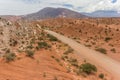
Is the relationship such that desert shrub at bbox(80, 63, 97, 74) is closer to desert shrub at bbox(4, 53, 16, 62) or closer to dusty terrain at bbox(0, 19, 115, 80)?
dusty terrain at bbox(0, 19, 115, 80)

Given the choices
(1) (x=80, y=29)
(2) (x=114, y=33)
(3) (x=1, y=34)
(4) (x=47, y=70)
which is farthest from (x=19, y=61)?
(1) (x=80, y=29)

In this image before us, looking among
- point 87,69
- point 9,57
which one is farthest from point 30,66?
point 87,69

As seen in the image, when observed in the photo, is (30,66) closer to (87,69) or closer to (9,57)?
(9,57)

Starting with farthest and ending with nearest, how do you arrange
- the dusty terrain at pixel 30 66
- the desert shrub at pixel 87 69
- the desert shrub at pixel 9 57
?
the desert shrub at pixel 87 69, the desert shrub at pixel 9 57, the dusty terrain at pixel 30 66

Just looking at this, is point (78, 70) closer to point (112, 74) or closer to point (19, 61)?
point (112, 74)

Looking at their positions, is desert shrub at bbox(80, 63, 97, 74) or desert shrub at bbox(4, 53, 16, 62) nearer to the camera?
desert shrub at bbox(4, 53, 16, 62)

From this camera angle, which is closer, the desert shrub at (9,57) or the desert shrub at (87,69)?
the desert shrub at (9,57)

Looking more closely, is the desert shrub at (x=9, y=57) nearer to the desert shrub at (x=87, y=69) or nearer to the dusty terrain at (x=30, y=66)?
the dusty terrain at (x=30, y=66)

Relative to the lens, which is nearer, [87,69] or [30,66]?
[30,66]

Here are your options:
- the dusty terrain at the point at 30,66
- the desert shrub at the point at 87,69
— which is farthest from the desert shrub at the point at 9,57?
the desert shrub at the point at 87,69

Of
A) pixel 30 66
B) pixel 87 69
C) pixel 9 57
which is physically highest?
pixel 9 57

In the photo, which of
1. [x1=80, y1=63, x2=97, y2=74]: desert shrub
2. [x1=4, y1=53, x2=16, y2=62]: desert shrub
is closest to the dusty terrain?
[x1=4, y1=53, x2=16, y2=62]: desert shrub
